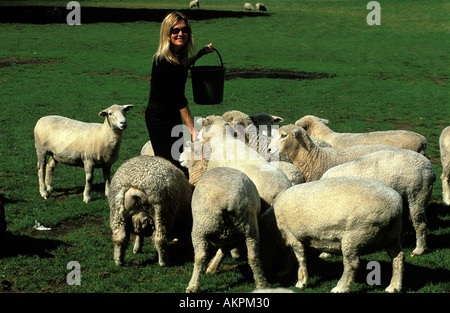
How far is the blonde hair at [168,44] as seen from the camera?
591 centimetres

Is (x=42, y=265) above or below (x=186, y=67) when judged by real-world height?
below

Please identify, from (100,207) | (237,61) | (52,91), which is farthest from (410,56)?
(100,207)

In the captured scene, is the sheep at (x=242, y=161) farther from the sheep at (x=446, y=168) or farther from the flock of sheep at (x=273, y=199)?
the sheep at (x=446, y=168)

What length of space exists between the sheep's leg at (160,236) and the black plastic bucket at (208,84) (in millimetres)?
1688

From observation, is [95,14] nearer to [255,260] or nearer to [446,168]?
[446,168]

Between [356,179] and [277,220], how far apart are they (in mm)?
912

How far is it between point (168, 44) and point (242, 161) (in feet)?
5.41

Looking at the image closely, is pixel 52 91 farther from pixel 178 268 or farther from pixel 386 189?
pixel 386 189

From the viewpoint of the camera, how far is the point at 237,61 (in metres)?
24.7

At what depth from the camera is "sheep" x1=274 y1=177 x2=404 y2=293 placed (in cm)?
471

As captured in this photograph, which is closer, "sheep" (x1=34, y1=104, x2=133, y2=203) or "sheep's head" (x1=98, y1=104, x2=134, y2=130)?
"sheep's head" (x1=98, y1=104, x2=134, y2=130)

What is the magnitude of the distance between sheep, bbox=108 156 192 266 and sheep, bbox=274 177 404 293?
137cm

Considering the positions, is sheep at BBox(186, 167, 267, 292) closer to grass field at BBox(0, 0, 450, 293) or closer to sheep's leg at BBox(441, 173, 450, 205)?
grass field at BBox(0, 0, 450, 293)

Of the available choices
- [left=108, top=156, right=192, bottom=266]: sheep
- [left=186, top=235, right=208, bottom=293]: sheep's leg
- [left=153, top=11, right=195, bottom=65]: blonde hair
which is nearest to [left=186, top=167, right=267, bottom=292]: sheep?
[left=186, top=235, right=208, bottom=293]: sheep's leg
